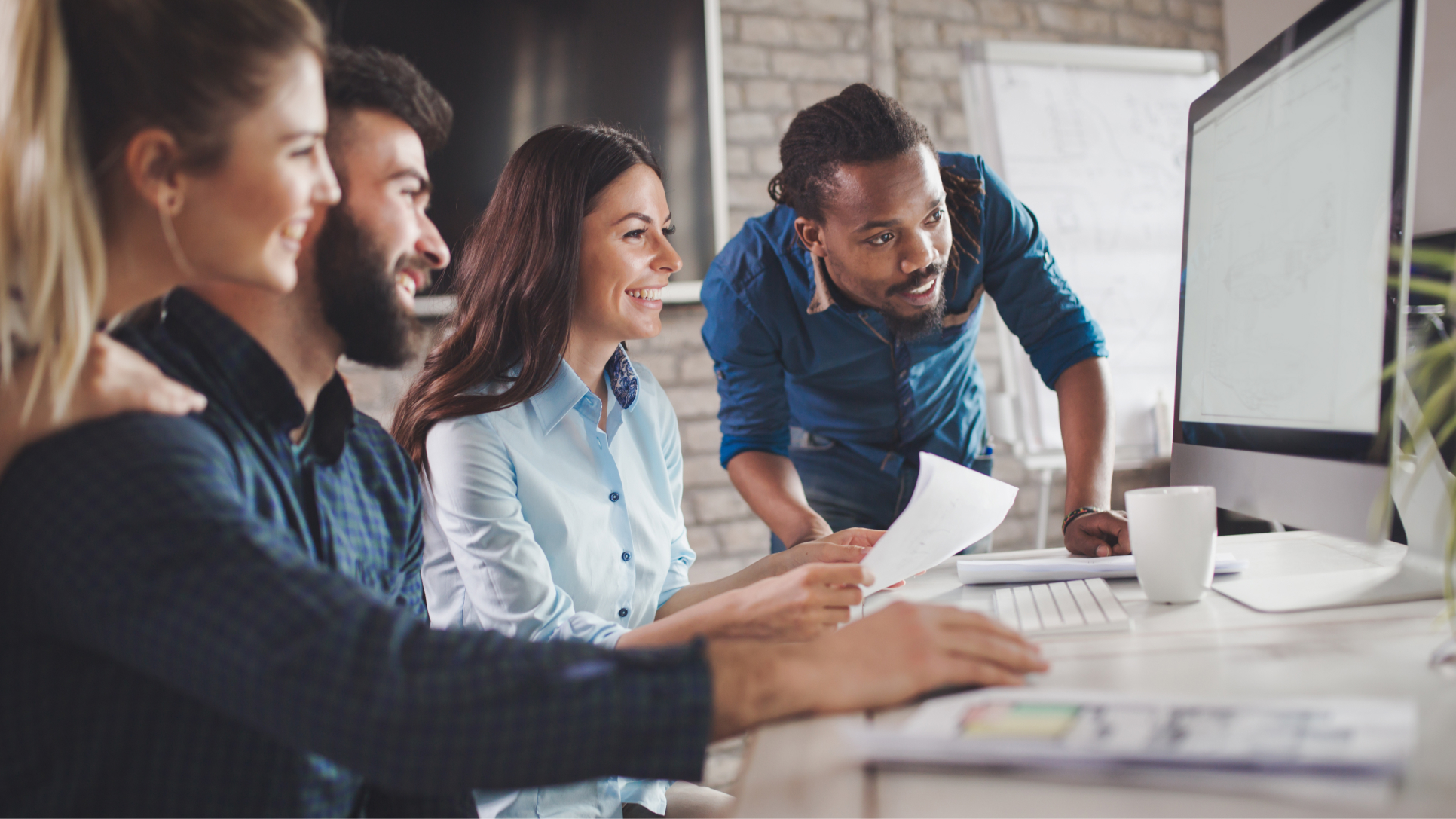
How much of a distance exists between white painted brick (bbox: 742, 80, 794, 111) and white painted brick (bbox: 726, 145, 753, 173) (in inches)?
5.2

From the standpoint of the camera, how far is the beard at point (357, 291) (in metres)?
0.80

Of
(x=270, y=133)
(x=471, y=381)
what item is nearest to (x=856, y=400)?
(x=471, y=381)

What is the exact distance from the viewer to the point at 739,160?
2789 millimetres

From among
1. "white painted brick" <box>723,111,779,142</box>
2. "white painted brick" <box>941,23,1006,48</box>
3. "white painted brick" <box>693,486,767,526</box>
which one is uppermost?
"white painted brick" <box>941,23,1006,48</box>

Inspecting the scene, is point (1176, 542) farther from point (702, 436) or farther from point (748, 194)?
point (748, 194)

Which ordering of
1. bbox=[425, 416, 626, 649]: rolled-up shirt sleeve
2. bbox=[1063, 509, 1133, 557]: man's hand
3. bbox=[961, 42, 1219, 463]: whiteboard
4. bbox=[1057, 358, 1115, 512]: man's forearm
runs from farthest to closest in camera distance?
bbox=[961, 42, 1219, 463]: whiteboard → bbox=[1057, 358, 1115, 512]: man's forearm → bbox=[1063, 509, 1133, 557]: man's hand → bbox=[425, 416, 626, 649]: rolled-up shirt sleeve

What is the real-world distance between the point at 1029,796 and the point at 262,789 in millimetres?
461

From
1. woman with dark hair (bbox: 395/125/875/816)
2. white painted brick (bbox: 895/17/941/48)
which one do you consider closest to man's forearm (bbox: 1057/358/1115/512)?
woman with dark hair (bbox: 395/125/875/816)

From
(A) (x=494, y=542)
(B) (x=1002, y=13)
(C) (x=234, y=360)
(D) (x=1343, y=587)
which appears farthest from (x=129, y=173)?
(B) (x=1002, y=13)

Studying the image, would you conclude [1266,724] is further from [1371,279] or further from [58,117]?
[58,117]

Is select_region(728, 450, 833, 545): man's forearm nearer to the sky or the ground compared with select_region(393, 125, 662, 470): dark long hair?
nearer to the ground

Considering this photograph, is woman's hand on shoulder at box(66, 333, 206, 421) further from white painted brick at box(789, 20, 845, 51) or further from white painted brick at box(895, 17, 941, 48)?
white painted brick at box(895, 17, 941, 48)

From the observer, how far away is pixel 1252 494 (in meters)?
0.92

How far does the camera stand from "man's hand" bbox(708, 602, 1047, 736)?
580 mm
